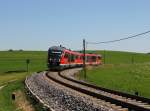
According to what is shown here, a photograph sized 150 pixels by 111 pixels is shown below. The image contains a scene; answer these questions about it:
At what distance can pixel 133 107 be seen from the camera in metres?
19.0

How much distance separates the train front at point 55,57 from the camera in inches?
2320

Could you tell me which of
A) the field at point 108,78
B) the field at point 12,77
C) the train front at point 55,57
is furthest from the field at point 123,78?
the field at point 12,77

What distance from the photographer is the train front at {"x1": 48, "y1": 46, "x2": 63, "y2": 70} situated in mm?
58938

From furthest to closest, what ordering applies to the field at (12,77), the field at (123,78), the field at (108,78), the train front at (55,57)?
the train front at (55,57) → the field at (123,78) → the field at (108,78) → the field at (12,77)

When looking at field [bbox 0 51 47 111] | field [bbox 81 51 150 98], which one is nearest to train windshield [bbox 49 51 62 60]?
field [bbox 0 51 47 111]

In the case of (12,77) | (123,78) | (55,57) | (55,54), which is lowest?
(12,77)

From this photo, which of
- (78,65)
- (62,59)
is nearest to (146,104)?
(62,59)

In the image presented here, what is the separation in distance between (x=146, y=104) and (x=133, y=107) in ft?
7.32

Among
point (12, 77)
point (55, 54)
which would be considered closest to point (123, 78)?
point (55, 54)

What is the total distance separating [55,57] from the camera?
59.1 metres

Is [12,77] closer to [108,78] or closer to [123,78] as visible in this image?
[108,78]

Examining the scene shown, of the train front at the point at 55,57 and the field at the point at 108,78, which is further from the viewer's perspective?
the train front at the point at 55,57

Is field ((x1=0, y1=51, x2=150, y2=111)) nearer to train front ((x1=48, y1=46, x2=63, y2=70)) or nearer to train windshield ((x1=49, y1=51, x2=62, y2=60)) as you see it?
train front ((x1=48, y1=46, x2=63, y2=70))

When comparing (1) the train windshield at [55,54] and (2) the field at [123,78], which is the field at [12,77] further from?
(2) the field at [123,78]
